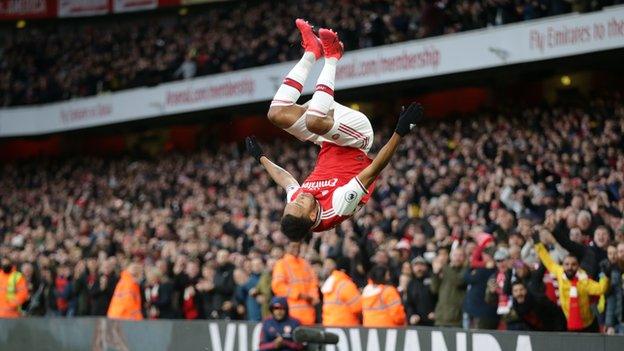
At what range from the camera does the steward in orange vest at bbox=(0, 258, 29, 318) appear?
58.8ft

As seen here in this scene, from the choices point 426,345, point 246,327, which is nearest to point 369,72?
point 246,327

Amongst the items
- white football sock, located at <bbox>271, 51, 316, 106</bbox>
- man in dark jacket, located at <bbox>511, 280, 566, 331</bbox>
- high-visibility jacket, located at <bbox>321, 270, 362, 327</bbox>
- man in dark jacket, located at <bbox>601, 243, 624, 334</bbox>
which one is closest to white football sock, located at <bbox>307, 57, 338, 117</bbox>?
white football sock, located at <bbox>271, 51, 316, 106</bbox>

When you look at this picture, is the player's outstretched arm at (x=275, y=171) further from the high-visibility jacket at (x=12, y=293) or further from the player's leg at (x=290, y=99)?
the high-visibility jacket at (x=12, y=293)

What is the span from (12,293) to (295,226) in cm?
1070

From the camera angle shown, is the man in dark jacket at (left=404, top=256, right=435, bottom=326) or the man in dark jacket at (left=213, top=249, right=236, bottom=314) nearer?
the man in dark jacket at (left=404, top=256, right=435, bottom=326)

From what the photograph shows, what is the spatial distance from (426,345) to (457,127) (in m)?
9.32

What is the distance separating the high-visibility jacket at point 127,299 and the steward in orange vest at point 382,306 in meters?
4.40

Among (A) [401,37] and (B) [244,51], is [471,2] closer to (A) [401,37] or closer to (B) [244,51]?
(A) [401,37]

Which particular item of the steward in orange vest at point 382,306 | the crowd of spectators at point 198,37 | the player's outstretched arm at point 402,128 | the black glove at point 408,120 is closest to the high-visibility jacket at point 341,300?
the steward in orange vest at point 382,306

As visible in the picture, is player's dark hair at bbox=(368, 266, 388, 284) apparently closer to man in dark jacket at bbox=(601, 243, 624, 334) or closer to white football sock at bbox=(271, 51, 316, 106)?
man in dark jacket at bbox=(601, 243, 624, 334)

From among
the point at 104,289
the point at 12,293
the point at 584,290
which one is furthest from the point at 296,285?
the point at 12,293

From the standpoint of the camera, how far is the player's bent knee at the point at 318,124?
8484mm

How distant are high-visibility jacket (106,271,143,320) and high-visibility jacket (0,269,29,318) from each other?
91.2 inches

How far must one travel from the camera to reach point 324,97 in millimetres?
8562
